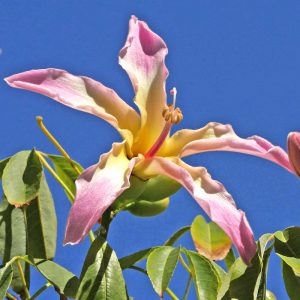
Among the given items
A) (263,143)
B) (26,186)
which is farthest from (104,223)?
(263,143)

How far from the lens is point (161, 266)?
4.87ft

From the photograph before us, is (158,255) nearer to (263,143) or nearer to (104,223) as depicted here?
(104,223)

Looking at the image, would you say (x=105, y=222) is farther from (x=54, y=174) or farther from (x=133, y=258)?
(x=54, y=174)

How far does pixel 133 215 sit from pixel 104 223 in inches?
7.2

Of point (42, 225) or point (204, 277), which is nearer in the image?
point (204, 277)

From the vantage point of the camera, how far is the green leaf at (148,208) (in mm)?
1709

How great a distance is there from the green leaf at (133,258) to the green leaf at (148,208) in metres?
0.13

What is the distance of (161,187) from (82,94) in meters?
0.24

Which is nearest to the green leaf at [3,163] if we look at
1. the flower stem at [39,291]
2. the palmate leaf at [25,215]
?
the palmate leaf at [25,215]

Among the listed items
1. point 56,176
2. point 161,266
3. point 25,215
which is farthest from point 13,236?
point 161,266

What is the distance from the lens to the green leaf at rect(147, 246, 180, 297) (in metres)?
1.46

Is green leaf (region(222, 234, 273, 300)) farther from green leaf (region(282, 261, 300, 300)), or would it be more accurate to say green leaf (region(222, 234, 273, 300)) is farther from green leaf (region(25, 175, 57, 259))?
green leaf (region(25, 175, 57, 259))

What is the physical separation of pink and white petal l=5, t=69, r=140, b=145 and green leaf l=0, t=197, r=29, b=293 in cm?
31

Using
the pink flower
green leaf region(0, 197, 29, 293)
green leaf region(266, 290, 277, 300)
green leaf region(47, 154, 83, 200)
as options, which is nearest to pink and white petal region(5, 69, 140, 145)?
the pink flower
